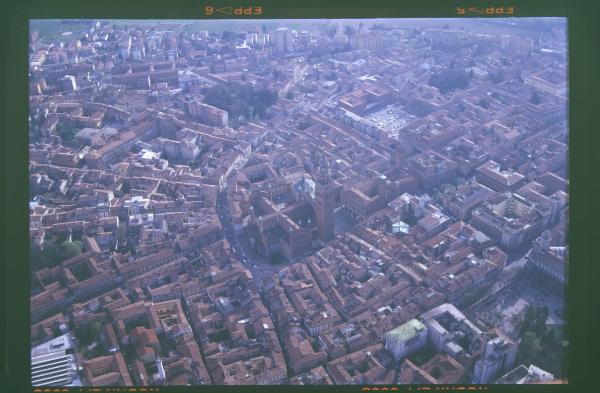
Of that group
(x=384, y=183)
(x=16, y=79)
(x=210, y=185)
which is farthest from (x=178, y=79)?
(x=16, y=79)

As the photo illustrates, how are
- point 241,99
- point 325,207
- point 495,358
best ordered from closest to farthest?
point 495,358 → point 325,207 → point 241,99

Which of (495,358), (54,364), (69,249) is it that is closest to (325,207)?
(69,249)

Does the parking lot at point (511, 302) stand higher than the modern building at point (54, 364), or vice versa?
the modern building at point (54, 364)

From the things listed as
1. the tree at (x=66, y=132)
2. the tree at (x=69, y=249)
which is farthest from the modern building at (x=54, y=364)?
the tree at (x=66, y=132)

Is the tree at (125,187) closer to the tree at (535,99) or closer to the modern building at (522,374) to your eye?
the modern building at (522,374)

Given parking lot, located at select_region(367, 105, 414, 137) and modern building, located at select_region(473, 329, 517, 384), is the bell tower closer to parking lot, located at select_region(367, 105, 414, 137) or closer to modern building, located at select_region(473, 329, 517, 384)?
parking lot, located at select_region(367, 105, 414, 137)

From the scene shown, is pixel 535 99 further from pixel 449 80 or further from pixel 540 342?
pixel 540 342

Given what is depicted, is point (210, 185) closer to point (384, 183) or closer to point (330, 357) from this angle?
point (384, 183)
